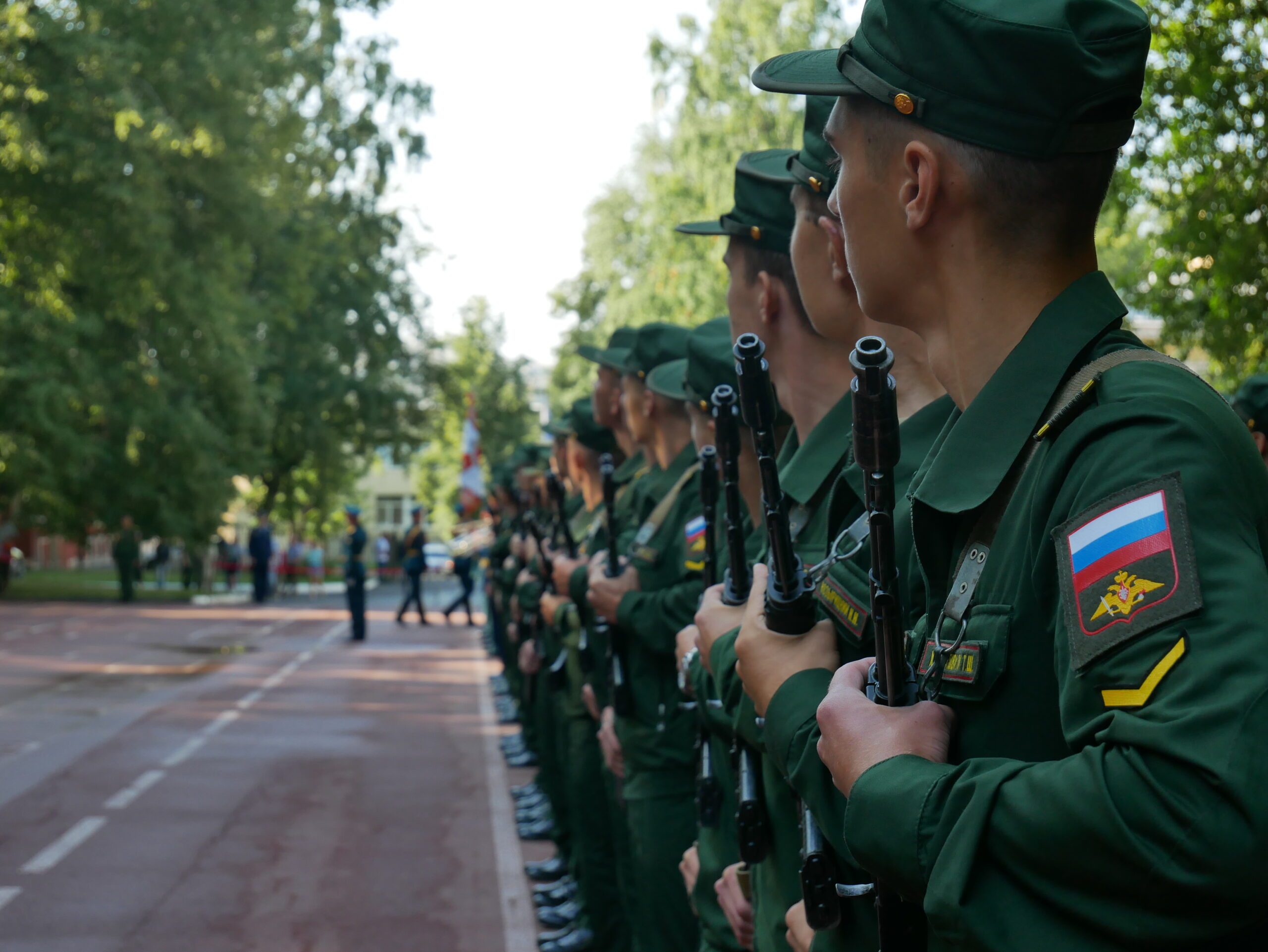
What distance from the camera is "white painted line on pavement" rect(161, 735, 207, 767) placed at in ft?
39.0

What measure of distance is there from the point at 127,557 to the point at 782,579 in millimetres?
35136

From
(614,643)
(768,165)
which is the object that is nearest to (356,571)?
(614,643)

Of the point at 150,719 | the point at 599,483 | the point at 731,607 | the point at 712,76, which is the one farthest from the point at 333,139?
the point at 731,607

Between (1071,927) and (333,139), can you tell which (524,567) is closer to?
(1071,927)

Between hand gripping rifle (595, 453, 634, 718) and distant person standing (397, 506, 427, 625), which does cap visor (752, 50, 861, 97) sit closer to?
hand gripping rifle (595, 453, 634, 718)

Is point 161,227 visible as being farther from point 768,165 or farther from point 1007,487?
point 1007,487

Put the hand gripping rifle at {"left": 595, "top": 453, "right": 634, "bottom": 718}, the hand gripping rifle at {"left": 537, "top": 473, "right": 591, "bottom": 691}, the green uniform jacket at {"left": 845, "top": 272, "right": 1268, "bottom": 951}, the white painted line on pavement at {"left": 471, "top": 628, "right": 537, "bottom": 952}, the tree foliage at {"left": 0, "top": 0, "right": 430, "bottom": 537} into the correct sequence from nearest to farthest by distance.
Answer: the green uniform jacket at {"left": 845, "top": 272, "right": 1268, "bottom": 951} < the hand gripping rifle at {"left": 595, "top": 453, "right": 634, "bottom": 718} < the white painted line on pavement at {"left": 471, "top": 628, "right": 537, "bottom": 952} < the hand gripping rifle at {"left": 537, "top": 473, "right": 591, "bottom": 691} < the tree foliage at {"left": 0, "top": 0, "right": 430, "bottom": 537}

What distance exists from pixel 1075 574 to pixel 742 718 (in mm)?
1383

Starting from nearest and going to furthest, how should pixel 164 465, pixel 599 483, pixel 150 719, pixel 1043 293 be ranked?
pixel 1043 293
pixel 599 483
pixel 150 719
pixel 164 465

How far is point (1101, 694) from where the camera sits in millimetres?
1378

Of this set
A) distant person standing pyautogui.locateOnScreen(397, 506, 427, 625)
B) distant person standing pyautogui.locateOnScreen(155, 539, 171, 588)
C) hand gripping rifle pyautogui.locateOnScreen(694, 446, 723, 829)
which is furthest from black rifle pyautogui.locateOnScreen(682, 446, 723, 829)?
distant person standing pyautogui.locateOnScreen(155, 539, 171, 588)

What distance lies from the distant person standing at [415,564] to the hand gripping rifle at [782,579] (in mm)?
25193

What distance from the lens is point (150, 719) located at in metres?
14.4

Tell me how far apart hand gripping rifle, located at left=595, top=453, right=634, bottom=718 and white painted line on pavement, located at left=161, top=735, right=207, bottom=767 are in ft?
23.2
